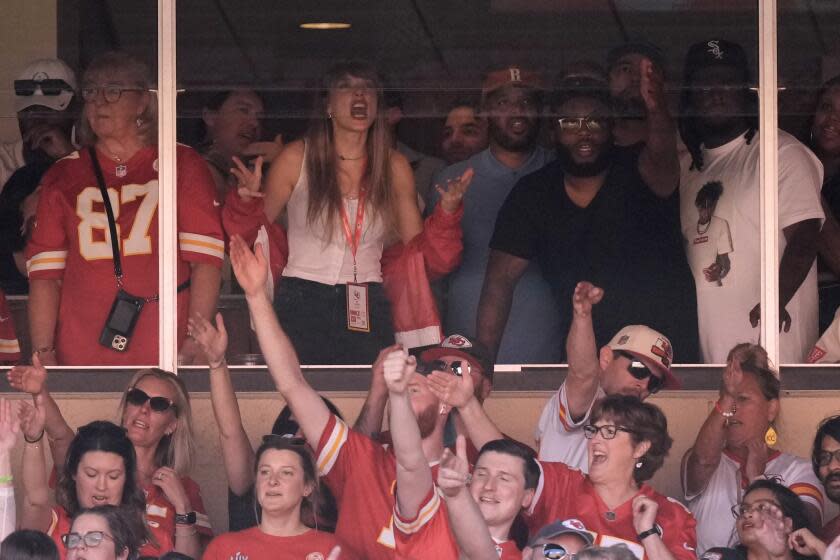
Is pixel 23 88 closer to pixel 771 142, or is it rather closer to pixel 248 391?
pixel 248 391

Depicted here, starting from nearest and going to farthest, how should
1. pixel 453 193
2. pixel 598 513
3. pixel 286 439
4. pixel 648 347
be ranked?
pixel 598 513 < pixel 286 439 < pixel 648 347 < pixel 453 193

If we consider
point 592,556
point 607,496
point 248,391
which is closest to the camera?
point 592,556

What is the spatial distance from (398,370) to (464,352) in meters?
1.27

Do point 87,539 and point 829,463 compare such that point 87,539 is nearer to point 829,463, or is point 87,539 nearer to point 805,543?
point 805,543

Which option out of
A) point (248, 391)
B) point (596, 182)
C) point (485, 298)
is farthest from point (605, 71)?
point (248, 391)

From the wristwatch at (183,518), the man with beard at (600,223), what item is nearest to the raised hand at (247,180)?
the man with beard at (600,223)

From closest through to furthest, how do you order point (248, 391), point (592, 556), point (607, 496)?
point (592, 556) → point (607, 496) → point (248, 391)

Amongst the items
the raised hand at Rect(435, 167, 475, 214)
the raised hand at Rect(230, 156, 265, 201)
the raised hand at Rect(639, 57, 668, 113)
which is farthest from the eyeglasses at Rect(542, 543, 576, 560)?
the raised hand at Rect(639, 57, 668, 113)

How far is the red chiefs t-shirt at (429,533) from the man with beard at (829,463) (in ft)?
4.05

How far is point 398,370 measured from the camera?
5043mm

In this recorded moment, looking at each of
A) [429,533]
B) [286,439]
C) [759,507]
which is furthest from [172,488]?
[759,507]

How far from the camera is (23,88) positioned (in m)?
6.97

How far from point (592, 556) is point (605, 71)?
2464mm

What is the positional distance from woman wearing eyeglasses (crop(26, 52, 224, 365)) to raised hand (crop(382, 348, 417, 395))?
1724 millimetres
